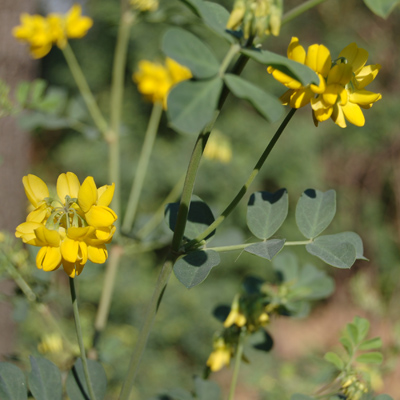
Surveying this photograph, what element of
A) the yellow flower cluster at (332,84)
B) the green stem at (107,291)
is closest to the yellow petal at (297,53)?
the yellow flower cluster at (332,84)

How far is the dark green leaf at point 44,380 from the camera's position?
0.42m

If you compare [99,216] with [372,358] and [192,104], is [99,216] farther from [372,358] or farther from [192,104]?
[372,358]

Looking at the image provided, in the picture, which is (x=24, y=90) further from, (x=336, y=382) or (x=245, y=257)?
(x=245, y=257)

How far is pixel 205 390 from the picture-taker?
1.79 ft

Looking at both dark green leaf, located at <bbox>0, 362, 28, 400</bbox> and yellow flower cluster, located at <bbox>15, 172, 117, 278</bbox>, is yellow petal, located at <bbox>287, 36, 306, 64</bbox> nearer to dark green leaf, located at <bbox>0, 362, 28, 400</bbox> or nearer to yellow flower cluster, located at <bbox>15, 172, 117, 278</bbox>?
Result: yellow flower cluster, located at <bbox>15, 172, 117, 278</bbox>

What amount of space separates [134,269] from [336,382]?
7.67 feet

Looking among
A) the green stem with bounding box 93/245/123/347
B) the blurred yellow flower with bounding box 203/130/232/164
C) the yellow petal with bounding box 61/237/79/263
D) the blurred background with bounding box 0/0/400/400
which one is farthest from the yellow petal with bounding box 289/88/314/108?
the blurred background with bounding box 0/0/400/400

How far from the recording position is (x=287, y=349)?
3484mm

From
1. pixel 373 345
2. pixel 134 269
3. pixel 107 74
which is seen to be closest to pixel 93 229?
pixel 373 345

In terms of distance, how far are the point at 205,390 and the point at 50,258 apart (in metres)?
0.29

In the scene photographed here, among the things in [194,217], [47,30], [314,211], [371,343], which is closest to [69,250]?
[194,217]

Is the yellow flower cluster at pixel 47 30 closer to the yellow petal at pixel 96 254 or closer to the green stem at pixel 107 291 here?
the green stem at pixel 107 291

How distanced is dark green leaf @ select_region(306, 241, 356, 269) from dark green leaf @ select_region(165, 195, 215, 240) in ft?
0.34

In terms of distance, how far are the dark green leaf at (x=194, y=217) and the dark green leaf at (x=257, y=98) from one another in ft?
0.55
